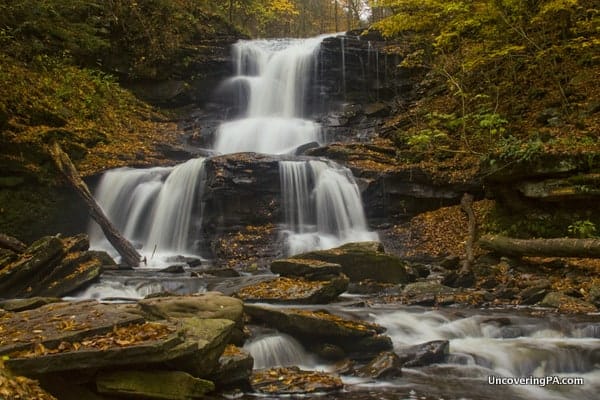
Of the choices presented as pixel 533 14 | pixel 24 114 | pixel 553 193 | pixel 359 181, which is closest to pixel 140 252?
pixel 24 114

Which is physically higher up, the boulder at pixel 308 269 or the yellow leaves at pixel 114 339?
the yellow leaves at pixel 114 339

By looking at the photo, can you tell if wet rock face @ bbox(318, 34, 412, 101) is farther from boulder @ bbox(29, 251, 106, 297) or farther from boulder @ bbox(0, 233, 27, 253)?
boulder @ bbox(0, 233, 27, 253)

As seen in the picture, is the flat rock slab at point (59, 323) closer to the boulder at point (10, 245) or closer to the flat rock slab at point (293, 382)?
the flat rock slab at point (293, 382)

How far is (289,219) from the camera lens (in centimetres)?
1437

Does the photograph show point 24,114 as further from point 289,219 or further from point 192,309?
point 192,309

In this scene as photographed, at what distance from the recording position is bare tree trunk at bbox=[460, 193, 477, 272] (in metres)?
11.1

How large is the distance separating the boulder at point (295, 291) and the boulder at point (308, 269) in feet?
0.42

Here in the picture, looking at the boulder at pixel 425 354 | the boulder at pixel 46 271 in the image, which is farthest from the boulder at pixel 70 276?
the boulder at pixel 425 354

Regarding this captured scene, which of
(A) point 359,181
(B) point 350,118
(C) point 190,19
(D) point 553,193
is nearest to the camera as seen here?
(D) point 553,193

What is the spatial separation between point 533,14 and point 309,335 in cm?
1246

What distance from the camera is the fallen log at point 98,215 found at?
39.6 ft

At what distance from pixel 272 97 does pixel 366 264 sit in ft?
43.6

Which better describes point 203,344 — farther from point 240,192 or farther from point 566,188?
point 240,192

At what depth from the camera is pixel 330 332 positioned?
21.3ft
